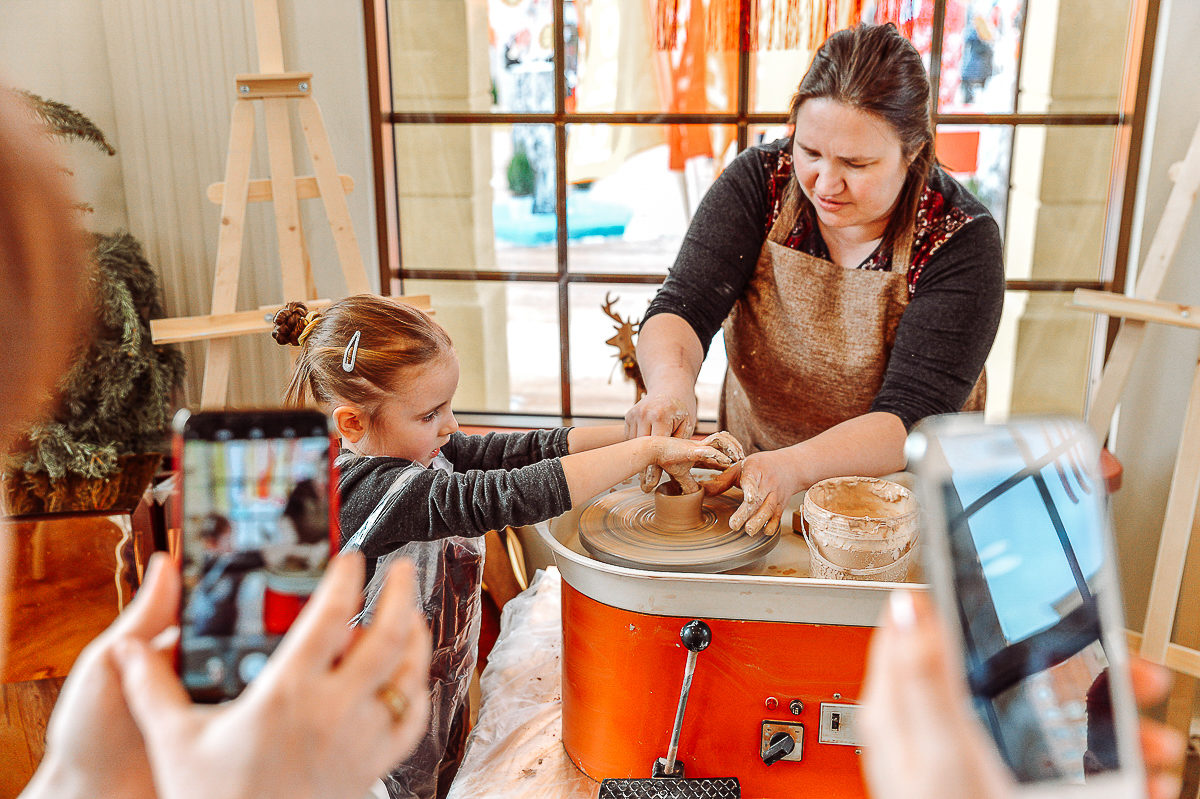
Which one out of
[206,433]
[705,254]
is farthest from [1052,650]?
[705,254]

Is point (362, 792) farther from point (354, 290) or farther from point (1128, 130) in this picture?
point (1128, 130)

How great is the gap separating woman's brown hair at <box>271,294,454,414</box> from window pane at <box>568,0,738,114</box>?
61.9 inches

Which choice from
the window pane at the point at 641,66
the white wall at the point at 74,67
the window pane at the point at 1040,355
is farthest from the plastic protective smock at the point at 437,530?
the window pane at the point at 1040,355

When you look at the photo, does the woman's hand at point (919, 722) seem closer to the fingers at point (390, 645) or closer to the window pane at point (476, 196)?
the fingers at point (390, 645)

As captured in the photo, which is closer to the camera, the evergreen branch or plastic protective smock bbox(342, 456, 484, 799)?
plastic protective smock bbox(342, 456, 484, 799)

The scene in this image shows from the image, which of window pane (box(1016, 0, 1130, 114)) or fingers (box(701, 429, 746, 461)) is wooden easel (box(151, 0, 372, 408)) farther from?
window pane (box(1016, 0, 1130, 114))

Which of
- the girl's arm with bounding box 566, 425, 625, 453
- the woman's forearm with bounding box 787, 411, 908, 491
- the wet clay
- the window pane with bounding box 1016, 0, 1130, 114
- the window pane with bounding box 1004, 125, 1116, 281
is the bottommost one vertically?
the wet clay

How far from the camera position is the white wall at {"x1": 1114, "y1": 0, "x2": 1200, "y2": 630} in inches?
93.9

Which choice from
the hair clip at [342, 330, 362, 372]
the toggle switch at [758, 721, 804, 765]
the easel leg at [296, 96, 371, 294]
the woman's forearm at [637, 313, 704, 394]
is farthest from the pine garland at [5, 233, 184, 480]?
the toggle switch at [758, 721, 804, 765]

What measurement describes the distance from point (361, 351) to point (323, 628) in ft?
2.99

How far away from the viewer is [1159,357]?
2486 mm

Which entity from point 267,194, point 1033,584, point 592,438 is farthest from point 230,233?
point 1033,584

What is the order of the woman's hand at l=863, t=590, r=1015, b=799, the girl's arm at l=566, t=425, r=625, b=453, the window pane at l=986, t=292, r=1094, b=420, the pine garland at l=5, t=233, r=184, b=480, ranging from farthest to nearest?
the window pane at l=986, t=292, r=1094, b=420 → the pine garland at l=5, t=233, r=184, b=480 → the girl's arm at l=566, t=425, r=625, b=453 → the woman's hand at l=863, t=590, r=1015, b=799

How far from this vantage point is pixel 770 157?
1.78m
